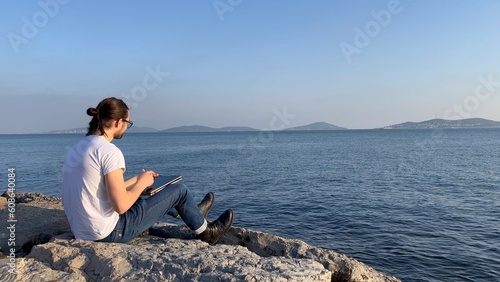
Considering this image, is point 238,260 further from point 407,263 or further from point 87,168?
point 407,263

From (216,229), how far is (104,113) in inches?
95.4

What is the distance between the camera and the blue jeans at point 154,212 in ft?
15.1

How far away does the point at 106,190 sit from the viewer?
409cm

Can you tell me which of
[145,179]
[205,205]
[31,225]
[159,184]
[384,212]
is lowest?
[384,212]

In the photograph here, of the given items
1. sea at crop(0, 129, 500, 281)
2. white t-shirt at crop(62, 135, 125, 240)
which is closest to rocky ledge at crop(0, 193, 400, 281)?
white t-shirt at crop(62, 135, 125, 240)

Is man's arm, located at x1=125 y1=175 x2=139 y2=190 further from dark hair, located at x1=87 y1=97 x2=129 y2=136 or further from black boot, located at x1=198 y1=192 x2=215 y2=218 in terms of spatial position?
black boot, located at x1=198 y1=192 x2=215 y2=218

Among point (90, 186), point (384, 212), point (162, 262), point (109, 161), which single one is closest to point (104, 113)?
point (109, 161)

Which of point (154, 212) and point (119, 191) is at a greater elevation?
point (119, 191)

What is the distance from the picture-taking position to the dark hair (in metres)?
4.25

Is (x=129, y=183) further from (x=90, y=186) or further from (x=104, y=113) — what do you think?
(x=104, y=113)

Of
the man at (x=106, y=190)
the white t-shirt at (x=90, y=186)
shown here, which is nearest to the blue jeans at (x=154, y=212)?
the man at (x=106, y=190)

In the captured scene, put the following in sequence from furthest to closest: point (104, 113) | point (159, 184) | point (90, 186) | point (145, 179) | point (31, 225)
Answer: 1. point (31, 225)
2. point (159, 184)
3. point (145, 179)
4. point (104, 113)
5. point (90, 186)

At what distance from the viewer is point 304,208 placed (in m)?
18.8

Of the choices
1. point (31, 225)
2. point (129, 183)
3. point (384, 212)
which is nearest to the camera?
point (129, 183)
